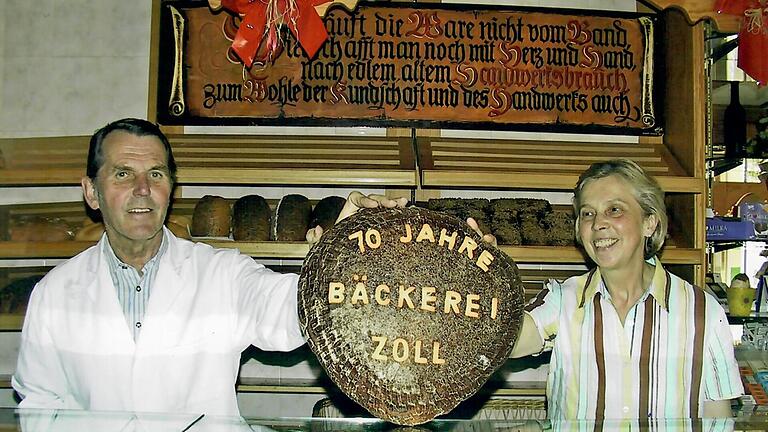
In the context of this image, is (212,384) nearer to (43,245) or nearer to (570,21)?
(43,245)

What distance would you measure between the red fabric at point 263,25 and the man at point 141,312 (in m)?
0.83

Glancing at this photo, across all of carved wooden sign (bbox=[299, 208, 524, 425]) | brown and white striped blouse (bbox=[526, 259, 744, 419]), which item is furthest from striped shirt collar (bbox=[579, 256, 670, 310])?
carved wooden sign (bbox=[299, 208, 524, 425])

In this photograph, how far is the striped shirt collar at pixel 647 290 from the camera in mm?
1646

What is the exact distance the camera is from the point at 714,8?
241cm

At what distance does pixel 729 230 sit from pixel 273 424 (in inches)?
81.2

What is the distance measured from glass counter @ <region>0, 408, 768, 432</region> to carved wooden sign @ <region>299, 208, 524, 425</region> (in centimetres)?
8

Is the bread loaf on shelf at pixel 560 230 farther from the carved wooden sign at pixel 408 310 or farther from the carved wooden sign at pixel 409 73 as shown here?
the carved wooden sign at pixel 408 310

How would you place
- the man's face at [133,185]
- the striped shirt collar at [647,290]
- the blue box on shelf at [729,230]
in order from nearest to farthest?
the man's face at [133,185], the striped shirt collar at [647,290], the blue box on shelf at [729,230]

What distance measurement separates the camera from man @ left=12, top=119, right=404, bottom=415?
5.09 ft

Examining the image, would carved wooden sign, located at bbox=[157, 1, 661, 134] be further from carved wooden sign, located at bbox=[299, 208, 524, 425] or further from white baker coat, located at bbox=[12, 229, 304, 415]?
carved wooden sign, located at bbox=[299, 208, 524, 425]

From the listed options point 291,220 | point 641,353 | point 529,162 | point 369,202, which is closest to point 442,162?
point 529,162

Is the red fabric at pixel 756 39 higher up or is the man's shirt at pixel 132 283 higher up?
the red fabric at pixel 756 39

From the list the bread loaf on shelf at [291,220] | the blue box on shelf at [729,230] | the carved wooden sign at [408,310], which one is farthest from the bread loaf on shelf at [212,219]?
the blue box on shelf at [729,230]

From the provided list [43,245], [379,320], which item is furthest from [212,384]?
[43,245]
